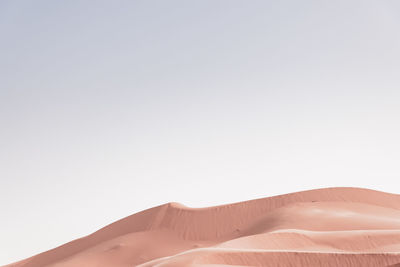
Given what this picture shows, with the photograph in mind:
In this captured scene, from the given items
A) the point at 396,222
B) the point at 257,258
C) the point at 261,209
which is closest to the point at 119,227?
the point at 261,209

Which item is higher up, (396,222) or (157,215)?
(157,215)

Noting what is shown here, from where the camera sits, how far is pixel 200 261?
22.7m

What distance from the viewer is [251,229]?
48.0 metres

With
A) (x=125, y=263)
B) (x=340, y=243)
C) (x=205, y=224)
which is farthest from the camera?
(x=205, y=224)

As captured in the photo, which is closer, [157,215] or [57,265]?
[57,265]

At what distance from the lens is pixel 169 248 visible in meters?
48.6

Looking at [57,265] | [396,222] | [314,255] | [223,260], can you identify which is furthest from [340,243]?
[57,265]

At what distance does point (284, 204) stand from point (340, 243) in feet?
76.3

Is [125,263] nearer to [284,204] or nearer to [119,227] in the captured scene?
[119,227]

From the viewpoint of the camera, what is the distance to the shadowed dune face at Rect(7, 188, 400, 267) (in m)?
30.7

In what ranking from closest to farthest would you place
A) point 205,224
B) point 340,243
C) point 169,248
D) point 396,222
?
point 340,243, point 396,222, point 169,248, point 205,224

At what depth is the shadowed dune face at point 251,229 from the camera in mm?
30688

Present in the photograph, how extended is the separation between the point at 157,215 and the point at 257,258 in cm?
3219

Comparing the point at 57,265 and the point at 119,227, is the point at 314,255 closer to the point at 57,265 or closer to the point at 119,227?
the point at 57,265
